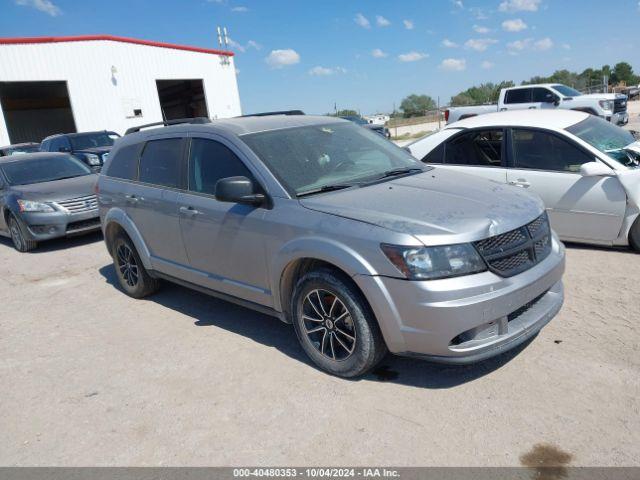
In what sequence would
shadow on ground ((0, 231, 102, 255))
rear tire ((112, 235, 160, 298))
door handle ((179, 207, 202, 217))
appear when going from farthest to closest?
shadow on ground ((0, 231, 102, 255)) < rear tire ((112, 235, 160, 298)) < door handle ((179, 207, 202, 217))

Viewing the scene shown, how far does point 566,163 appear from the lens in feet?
18.3

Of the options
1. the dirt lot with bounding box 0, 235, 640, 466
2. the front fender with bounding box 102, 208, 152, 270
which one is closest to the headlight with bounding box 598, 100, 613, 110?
the dirt lot with bounding box 0, 235, 640, 466

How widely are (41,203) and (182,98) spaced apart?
2800 cm

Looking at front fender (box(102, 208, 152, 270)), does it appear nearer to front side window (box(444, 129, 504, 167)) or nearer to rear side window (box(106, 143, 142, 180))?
rear side window (box(106, 143, 142, 180))

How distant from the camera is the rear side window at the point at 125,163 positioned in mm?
5316

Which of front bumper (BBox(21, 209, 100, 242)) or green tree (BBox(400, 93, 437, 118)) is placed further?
green tree (BBox(400, 93, 437, 118))

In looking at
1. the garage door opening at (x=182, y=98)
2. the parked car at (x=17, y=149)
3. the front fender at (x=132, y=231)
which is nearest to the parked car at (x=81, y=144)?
the parked car at (x=17, y=149)

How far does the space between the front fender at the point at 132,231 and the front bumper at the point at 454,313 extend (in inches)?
112

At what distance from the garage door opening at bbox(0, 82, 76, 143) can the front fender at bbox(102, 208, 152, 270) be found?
31591 millimetres

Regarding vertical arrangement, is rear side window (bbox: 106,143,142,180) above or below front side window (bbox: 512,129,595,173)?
above

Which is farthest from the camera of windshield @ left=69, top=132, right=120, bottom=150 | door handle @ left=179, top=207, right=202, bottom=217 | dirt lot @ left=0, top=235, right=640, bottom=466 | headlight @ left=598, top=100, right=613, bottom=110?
headlight @ left=598, top=100, right=613, bottom=110

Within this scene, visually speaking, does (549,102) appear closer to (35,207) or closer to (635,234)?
(635,234)

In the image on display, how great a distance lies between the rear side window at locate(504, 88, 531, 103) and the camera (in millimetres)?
18516

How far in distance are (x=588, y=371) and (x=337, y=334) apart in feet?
5.37
